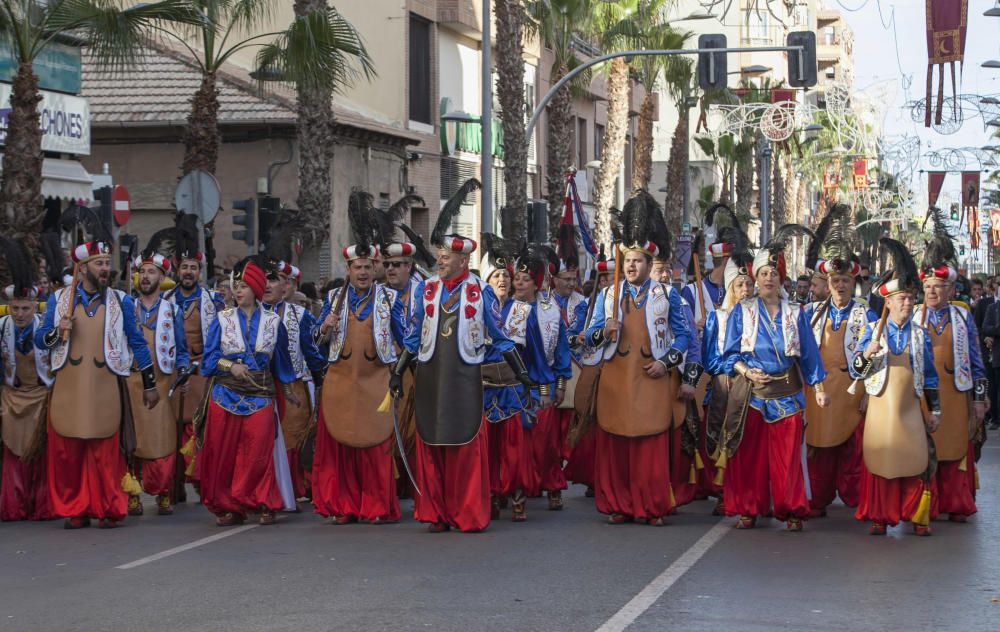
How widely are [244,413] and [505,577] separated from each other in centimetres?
330

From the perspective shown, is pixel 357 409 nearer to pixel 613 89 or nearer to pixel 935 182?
pixel 613 89

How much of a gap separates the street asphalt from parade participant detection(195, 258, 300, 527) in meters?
0.26

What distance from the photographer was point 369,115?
34.5m

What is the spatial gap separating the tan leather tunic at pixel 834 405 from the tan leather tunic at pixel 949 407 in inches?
25.1

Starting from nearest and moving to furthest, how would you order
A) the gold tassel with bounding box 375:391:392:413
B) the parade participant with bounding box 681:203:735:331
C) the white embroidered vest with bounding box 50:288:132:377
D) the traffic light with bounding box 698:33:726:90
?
the gold tassel with bounding box 375:391:392:413 < the white embroidered vest with bounding box 50:288:132:377 < the parade participant with bounding box 681:203:735:331 < the traffic light with bounding box 698:33:726:90

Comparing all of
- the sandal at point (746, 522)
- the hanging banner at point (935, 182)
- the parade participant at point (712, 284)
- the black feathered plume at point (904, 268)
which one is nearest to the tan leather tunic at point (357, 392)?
the sandal at point (746, 522)

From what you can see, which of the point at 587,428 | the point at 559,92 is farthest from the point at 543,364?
the point at 559,92

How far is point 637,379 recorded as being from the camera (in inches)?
462

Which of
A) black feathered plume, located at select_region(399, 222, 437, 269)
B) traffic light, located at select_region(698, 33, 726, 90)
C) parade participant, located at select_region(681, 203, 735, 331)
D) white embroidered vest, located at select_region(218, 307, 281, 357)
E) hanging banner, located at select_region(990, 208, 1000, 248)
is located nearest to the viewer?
white embroidered vest, located at select_region(218, 307, 281, 357)

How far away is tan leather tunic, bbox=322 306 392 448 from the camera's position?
11812 mm

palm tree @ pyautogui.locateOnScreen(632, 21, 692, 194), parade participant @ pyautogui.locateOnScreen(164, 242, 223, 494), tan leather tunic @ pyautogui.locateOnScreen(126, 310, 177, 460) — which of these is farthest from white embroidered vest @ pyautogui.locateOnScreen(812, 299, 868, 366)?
palm tree @ pyautogui.locateOnScreen(632, 21, 692, 194)

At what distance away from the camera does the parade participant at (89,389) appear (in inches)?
456

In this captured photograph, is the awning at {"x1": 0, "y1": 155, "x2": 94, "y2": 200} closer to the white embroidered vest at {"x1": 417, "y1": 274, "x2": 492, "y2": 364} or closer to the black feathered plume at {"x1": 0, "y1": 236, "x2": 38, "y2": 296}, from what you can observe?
the black feathered plume at {"x1": 0, "y1": 236, "x2": 38, "y2": 296}

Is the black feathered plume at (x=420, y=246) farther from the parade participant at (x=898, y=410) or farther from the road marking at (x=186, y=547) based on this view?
the parade participant at (x=898, y=410)
